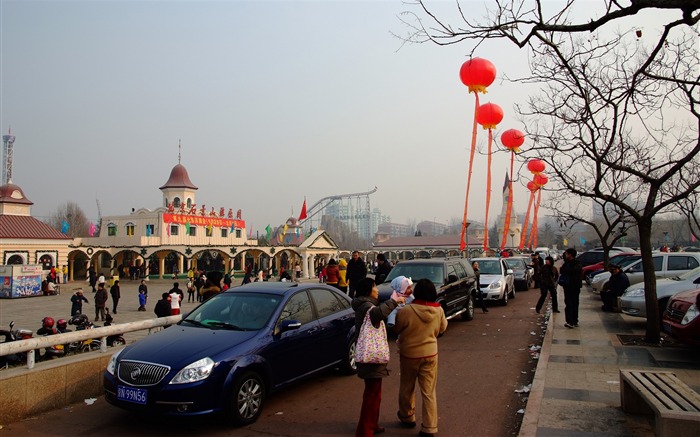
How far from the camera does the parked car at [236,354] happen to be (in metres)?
5.35

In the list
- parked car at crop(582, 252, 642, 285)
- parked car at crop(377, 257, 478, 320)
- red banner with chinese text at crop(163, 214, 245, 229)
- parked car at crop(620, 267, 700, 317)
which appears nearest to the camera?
parked car at crop(620, 267, 700, 317)

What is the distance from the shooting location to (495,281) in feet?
56.4

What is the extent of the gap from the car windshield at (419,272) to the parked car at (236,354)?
4818 millimetres

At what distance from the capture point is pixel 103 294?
20.7 meters

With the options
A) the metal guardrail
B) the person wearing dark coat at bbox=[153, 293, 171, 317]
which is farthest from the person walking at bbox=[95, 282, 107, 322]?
the metal guardrail

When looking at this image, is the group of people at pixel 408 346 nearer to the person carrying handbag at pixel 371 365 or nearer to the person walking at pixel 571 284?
the person carrying handbag at pixel 371 365

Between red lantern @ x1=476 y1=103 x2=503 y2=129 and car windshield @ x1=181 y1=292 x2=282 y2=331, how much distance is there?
715 inches

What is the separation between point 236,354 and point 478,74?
15110 mm

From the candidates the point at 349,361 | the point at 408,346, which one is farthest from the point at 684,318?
the point at 408,346

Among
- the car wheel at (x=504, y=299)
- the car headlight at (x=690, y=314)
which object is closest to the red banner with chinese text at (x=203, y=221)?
the car wheel at (x=504, y=299)

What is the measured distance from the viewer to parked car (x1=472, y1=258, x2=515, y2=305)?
55.6 feet

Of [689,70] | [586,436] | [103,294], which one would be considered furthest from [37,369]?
[103,294]

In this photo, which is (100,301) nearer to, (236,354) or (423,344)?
(236,354)

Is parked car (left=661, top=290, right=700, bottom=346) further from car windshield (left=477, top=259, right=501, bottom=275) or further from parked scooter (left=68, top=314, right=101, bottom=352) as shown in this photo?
parked scooter (left=68, top=314, right=101, bottom=352)
